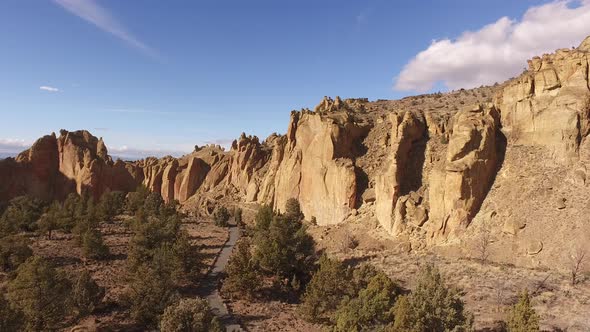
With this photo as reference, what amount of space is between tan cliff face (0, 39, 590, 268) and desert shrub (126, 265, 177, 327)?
2424cm

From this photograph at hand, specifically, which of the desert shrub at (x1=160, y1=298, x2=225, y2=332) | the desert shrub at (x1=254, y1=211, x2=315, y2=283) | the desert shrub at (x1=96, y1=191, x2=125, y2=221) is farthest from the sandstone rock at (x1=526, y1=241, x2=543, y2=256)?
the desert shrub at (x1=96, y1=191, x2=125, y2=221)

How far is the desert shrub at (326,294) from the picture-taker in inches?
1095

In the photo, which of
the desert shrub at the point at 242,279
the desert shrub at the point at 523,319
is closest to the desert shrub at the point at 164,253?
the desert shrub at the point at 242,279

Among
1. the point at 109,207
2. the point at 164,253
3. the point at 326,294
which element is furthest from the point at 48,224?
the point at 326,294

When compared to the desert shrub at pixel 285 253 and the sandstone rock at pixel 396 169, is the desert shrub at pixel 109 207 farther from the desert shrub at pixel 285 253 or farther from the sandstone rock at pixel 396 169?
the sandstone rock at pixel 396 169

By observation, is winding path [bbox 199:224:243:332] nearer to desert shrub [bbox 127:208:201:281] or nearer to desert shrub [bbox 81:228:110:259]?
desert shrub [bbox 127:208:201:281]

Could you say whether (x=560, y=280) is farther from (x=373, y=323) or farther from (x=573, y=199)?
(x=373, y=323)

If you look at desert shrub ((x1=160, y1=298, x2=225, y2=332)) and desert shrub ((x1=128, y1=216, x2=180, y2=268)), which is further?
desert shrub ((x1=128, y1=216, x2=180, y2=268))

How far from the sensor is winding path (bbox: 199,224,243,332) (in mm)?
29203

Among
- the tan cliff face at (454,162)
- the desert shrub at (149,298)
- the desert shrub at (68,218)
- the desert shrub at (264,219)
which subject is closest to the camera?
the desert shrub at (149,298)

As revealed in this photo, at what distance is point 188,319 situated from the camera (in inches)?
938

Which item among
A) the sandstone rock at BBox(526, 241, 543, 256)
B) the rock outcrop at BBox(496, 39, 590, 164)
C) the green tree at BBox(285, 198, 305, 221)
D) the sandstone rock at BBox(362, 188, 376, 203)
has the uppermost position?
the rock outcrop at BBox(496, 39, 590, 164)

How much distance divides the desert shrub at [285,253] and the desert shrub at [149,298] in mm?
9007

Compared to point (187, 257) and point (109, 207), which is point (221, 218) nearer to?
point (109, 207)
